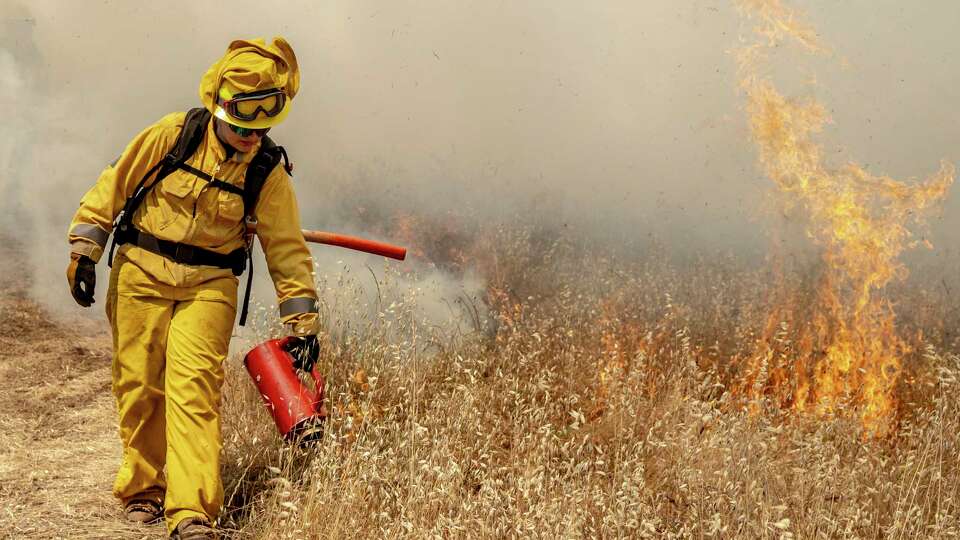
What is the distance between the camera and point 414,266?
9.03 metres

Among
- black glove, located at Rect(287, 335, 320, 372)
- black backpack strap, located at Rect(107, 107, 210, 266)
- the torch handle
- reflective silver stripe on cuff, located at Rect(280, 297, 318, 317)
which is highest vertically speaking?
black backpack strap, located at Rect(107, 107, 210, 266)

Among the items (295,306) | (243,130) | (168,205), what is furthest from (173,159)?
(295,306)

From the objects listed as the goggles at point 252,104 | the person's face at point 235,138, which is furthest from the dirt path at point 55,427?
the goggles at point 252,104

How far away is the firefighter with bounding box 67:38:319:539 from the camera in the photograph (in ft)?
11.1

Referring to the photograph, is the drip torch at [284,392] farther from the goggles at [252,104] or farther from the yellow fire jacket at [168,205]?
the goggles at [252,104]

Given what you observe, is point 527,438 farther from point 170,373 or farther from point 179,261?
point 179,261

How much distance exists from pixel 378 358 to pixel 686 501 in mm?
2019

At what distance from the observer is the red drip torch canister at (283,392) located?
3572 millimetres

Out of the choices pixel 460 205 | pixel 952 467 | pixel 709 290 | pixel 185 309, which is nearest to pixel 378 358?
pixel 185 309

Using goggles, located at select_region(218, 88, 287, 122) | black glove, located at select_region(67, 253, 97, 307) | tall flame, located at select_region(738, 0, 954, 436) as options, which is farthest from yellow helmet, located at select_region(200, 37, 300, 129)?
tall flame, located at select_region(738, 0, 954, 436)

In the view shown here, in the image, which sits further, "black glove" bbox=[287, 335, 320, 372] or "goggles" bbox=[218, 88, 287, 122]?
"black glove" bbox=[287, 335, 320, 372]

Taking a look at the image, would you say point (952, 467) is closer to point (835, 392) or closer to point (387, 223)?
point (835, 392)

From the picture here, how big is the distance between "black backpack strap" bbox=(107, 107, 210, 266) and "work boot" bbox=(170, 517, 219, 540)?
1.16m

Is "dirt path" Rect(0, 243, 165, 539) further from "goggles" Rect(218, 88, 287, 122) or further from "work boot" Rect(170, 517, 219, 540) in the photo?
"goggles" Rect(218, 88, 287, 122)
